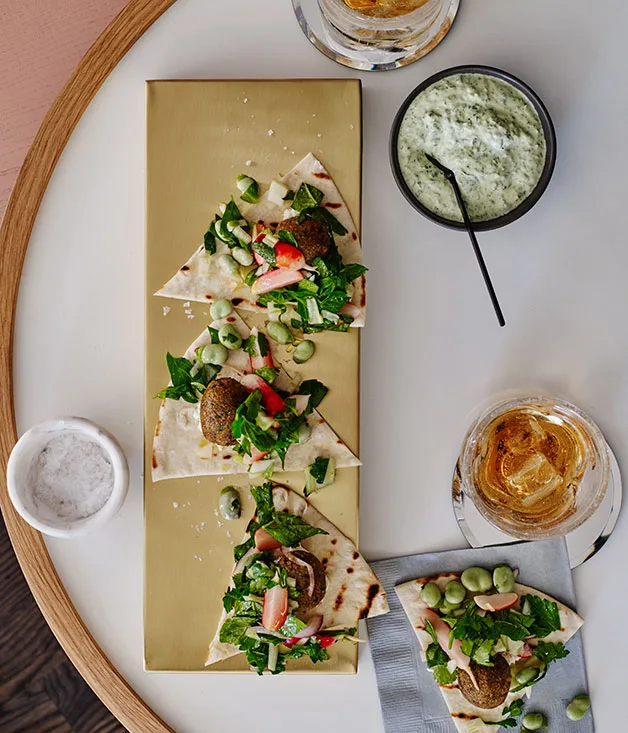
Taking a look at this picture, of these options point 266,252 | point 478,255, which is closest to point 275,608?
point 266,252

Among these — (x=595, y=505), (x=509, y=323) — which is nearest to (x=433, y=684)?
(x=595, y=505)

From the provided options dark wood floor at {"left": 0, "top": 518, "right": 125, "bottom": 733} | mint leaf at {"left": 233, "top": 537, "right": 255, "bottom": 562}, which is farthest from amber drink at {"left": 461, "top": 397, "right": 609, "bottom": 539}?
dark wood floor at {"left": 0, "top": 518, "right": 125, "bottom": 733}

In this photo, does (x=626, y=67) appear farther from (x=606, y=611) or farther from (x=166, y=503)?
(x=166, y=503)

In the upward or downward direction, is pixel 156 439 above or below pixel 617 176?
below

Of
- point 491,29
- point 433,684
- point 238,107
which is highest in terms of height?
point 491,29

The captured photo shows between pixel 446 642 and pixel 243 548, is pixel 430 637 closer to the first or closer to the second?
pixel 446 642
